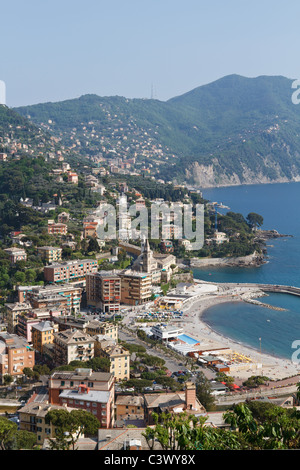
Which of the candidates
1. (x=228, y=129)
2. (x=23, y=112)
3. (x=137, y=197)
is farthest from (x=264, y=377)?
A: (x=228, y=129)

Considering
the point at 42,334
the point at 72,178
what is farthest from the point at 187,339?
the point at 72,178

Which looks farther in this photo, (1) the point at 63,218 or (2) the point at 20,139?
(2) the point at 20,139

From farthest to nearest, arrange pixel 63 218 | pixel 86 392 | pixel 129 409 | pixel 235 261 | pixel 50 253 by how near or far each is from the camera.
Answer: pixel 235 261 < pixel 63 218 < pixel 50 253 < pixel 129 409 < pixel 86 392

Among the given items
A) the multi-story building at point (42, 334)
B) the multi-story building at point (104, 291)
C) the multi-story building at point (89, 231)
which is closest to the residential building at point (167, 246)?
the multi-story building at point (89, 231)

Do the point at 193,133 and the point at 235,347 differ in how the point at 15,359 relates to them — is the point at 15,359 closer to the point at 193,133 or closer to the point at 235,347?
the point at 235,347

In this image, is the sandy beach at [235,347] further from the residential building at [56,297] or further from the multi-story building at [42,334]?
the multi-story building at [42,334]

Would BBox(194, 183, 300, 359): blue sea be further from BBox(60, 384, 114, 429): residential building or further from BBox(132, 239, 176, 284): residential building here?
BBox(60, 384, 114, 429): residential building
